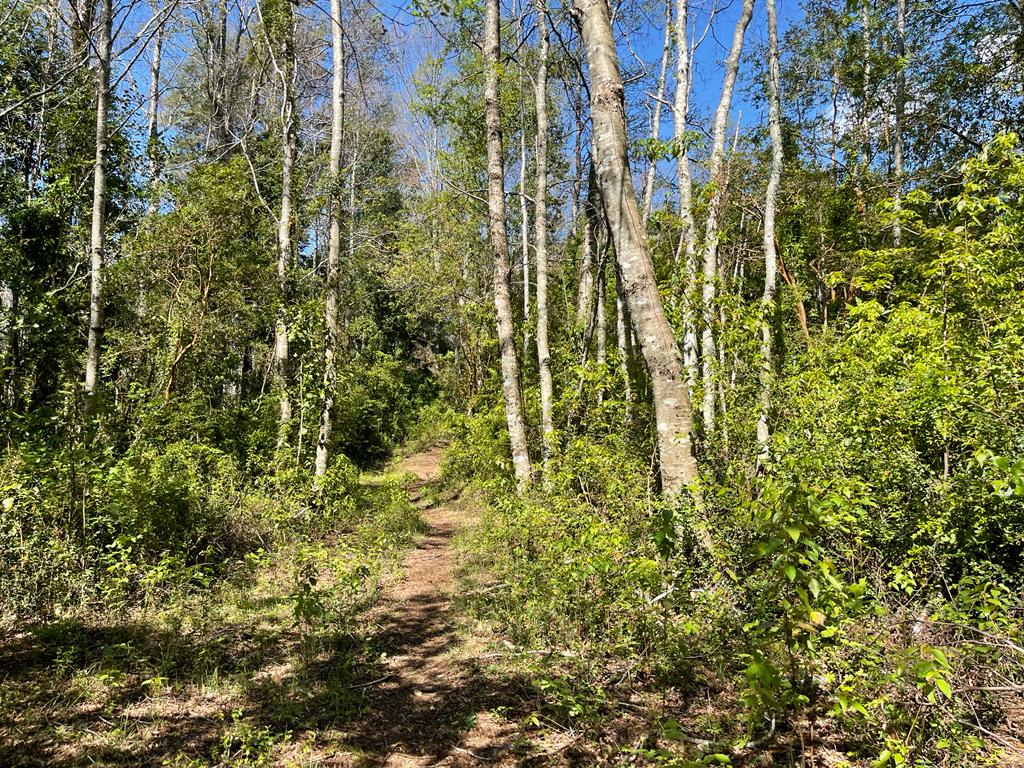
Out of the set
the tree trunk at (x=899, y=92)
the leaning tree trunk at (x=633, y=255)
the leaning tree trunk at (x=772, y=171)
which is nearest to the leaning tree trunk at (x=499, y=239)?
the leaning tree trunk at (x=633, y=255)

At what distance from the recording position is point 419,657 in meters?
4.56

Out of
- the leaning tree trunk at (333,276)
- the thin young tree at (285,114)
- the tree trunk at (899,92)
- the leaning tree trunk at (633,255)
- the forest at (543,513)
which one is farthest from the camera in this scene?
the tree trunk at (899,92)

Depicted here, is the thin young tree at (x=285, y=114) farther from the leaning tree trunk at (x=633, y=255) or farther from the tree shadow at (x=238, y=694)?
the leaning tree trunk at (x=633, y=255)

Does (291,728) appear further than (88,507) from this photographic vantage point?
No

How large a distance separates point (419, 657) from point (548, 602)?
48.5 inches

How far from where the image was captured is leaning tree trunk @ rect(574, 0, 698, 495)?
13.1 feet

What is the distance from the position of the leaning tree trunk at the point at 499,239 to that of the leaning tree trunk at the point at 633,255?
3558 mm

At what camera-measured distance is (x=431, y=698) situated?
391 centimetres

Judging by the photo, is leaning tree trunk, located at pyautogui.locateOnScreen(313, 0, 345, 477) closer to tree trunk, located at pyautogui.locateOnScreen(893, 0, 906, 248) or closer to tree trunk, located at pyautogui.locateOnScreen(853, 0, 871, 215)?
tree trunk, located at pyautogui.locateOnScreen(893, 0, 906, 248)

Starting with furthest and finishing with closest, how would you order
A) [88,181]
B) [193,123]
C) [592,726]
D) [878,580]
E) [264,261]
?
[193,123] < [264,261] < [88,181] < [878,580] < [592,726]

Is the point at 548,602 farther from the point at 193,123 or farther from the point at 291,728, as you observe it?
the point at 193,123

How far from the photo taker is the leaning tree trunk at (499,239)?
768 centimetres

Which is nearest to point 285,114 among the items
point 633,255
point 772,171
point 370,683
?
point 633,255

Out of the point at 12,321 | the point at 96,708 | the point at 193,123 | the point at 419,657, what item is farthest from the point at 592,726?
the point at 193,123
